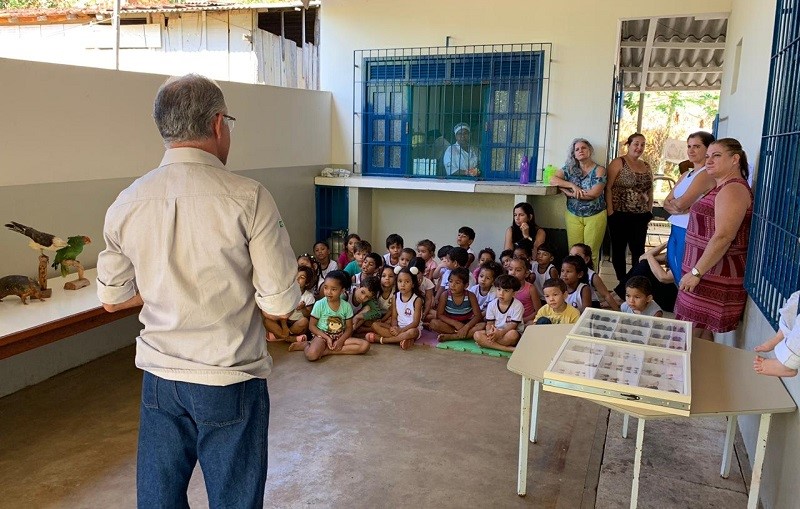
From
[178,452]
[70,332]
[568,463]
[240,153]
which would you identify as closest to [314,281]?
[240,153]

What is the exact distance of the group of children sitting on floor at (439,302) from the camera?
15.9 feet

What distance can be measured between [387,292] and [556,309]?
148 cm

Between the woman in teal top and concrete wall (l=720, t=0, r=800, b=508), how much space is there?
1.22 m

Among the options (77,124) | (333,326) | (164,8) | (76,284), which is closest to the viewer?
(76,284)

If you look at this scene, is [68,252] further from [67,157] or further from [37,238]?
[67,157]

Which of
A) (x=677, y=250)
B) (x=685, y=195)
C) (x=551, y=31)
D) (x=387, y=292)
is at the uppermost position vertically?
(x=551, y=31)

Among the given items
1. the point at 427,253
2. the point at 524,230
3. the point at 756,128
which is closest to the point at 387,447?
the point at 756,128

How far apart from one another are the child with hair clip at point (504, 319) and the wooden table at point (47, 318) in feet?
8.51

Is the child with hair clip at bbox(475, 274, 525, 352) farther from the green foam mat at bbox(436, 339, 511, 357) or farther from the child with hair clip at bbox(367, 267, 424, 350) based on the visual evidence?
the child with hair clip at bbox(367, 267, 424, 350)

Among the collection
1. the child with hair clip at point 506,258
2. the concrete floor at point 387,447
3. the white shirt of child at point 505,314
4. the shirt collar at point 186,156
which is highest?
the shirt collar at point 186,156

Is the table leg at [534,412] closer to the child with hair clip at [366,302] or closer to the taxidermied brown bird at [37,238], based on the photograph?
the child with hair clip at [366,302]

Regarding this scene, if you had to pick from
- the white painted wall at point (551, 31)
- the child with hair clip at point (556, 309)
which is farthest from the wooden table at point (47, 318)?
the white painted wall at point (551, 31)

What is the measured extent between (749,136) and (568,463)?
242 cm

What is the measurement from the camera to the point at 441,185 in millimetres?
6863
